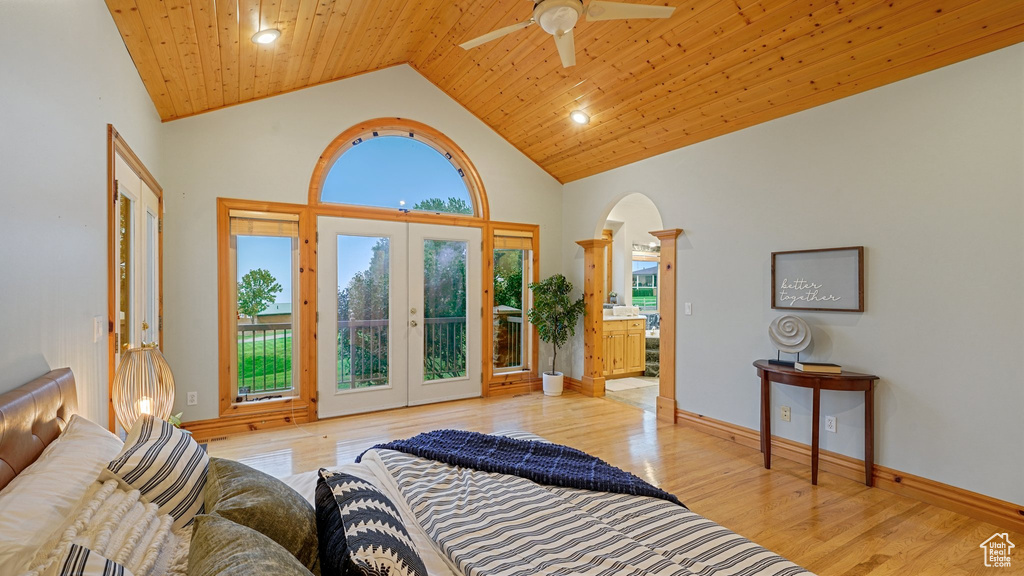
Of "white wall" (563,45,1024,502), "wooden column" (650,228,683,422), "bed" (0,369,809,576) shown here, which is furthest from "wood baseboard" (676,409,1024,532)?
"bed" (0,369,809,576)

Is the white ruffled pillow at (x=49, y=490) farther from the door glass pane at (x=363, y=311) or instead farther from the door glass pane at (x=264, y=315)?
the door glass pane at (x=363, y=311)

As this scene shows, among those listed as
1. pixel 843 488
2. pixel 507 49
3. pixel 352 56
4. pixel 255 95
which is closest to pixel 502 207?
pixel 507 49

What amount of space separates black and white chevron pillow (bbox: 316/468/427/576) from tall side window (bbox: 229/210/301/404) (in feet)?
11.3

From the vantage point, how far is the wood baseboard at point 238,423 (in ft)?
13.2

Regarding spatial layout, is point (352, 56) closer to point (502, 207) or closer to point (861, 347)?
point (502, 207)

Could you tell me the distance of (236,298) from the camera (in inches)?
168

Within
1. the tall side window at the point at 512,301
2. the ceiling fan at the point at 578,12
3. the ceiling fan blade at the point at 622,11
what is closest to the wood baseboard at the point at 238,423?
the tall side window at the point at 512,301

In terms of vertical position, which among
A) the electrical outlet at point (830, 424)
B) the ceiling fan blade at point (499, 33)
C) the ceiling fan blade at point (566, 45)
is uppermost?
the ceiling fan blade at point (499, 33)

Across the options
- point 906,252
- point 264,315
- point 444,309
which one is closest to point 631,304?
Answer: point 444,309

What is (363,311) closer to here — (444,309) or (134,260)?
(444,309)

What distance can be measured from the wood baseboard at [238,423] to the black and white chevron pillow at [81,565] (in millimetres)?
3832

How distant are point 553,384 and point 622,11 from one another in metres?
4.15

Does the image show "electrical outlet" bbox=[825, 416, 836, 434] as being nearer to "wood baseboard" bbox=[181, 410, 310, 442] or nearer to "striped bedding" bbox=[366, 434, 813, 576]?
"striped bedding" bbox=[366, 434, 813, 576]

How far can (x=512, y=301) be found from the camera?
582 cm
